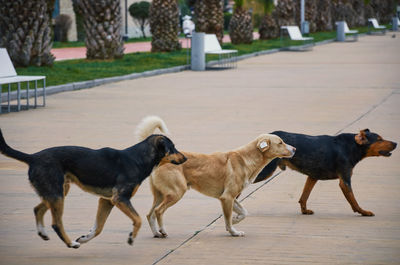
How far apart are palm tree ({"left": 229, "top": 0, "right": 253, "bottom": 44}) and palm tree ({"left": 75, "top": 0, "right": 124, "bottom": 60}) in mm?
13450

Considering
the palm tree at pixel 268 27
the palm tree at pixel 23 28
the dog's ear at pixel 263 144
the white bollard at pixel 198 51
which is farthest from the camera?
the palm tree at pixel 268 27

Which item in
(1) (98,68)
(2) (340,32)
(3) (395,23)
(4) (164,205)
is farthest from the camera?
(3) (395,23)

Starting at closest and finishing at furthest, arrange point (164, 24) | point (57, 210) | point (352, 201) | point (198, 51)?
point (57, 210) < point (352, 201) < point (198, 51) < point (164, 24)

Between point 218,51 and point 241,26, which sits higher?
point 241,26

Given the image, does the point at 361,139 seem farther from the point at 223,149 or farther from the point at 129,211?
the point at 223,149

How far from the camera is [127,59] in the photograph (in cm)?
2931

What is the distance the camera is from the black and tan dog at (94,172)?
626 centimetres

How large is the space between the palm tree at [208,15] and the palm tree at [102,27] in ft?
29.4

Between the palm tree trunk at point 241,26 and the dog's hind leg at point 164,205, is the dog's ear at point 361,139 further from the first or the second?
the palm tree trunk at point 241,26

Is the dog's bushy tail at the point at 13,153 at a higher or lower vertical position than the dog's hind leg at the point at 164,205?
higher

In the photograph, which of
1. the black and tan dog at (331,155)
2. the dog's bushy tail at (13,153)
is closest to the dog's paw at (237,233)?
the black and tan dog at (331,155)

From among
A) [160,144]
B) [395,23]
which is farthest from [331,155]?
[395,23]

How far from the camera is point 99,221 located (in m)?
6.54

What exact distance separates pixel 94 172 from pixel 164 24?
28399mm
